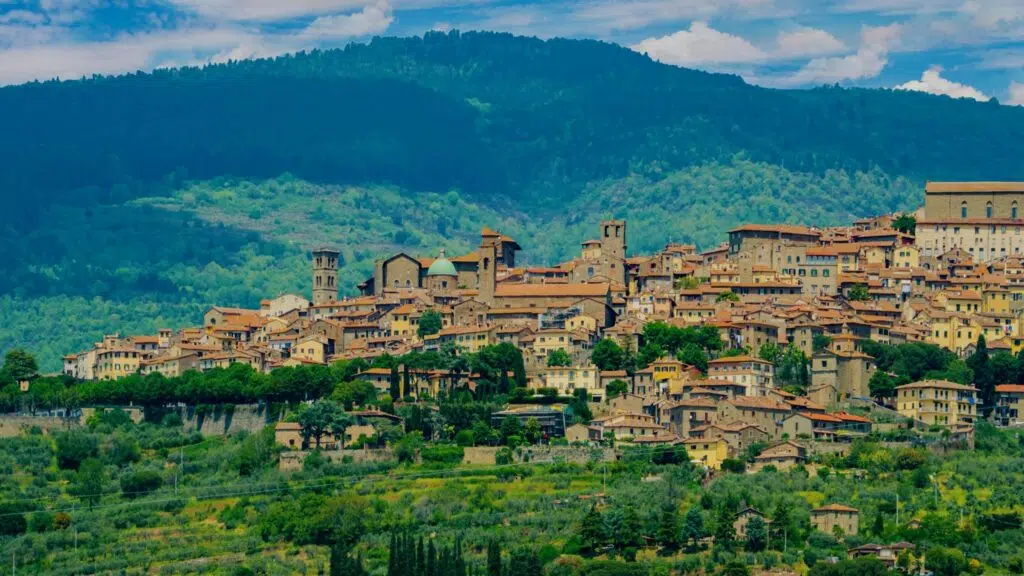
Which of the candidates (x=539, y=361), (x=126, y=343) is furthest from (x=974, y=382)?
(x=126, y=343)

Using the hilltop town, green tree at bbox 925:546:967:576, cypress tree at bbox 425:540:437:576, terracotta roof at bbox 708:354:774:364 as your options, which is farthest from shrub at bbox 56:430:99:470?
green tree at bbox 925:546:967:576

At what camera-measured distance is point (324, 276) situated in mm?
130750

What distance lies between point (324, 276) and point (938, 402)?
44611 mm

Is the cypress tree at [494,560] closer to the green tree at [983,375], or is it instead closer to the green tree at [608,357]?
the green tree at [608,357]

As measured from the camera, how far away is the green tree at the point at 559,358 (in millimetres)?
102688

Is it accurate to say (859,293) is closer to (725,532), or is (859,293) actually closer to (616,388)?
(616,388)

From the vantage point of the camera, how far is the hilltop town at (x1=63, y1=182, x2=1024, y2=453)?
317 ft

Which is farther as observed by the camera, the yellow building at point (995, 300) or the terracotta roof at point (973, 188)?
the terracotta roof at point (973, 188)

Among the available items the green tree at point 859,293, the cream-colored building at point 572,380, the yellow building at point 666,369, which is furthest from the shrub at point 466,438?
the green tree at point 859,293

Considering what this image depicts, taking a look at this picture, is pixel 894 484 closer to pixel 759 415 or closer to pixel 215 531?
pixel 759 415

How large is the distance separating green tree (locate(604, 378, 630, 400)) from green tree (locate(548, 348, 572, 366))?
3207 millimetres

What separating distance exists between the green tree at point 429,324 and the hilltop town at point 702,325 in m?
0.13

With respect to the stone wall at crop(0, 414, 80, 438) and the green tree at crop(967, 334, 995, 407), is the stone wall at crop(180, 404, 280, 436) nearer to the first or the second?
the stone wall at crop(0, 414, 80, 438)

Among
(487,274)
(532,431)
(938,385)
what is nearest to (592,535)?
(532,431)
